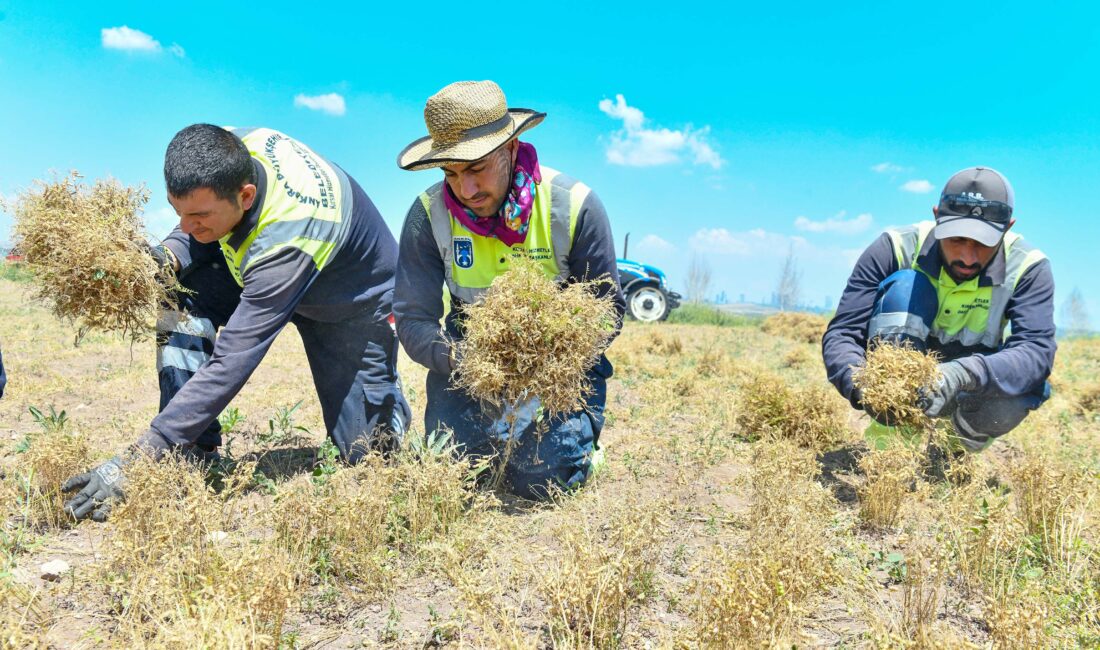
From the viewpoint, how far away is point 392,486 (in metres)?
2.88

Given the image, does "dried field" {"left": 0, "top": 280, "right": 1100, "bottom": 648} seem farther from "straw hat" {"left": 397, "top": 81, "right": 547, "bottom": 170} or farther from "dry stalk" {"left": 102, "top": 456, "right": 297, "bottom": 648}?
"straw hat" {"left": 397, "top": 81, "right": 547, "bottom": 170}

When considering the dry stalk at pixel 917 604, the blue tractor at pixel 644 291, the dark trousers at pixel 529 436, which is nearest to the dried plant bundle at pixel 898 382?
the dry stalk at pixel 917 604

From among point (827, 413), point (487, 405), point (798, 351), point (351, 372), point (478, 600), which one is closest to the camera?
point (478, 600)

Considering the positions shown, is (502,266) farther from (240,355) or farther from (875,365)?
(875,365)

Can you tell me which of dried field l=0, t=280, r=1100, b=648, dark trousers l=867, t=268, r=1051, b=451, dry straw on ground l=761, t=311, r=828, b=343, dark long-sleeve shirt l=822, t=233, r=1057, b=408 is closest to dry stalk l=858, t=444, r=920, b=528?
dried field l=0, t=280, r=1100, b=648

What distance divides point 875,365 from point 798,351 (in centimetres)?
617

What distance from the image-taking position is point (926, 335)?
12.9 feet

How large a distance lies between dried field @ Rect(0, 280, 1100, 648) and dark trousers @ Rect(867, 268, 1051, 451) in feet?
1.43

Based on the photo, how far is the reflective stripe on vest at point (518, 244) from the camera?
133 inches

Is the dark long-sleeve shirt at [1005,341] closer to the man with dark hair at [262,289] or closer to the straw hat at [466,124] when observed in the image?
the straw hat at [466,124]

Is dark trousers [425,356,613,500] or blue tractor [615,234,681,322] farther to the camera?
blue tractor [615,234,681,322]

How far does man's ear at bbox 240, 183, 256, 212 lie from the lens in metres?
3.20

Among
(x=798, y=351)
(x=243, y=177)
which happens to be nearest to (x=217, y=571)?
(x=243, y=177)

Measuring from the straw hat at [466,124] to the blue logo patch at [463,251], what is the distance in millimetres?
422
